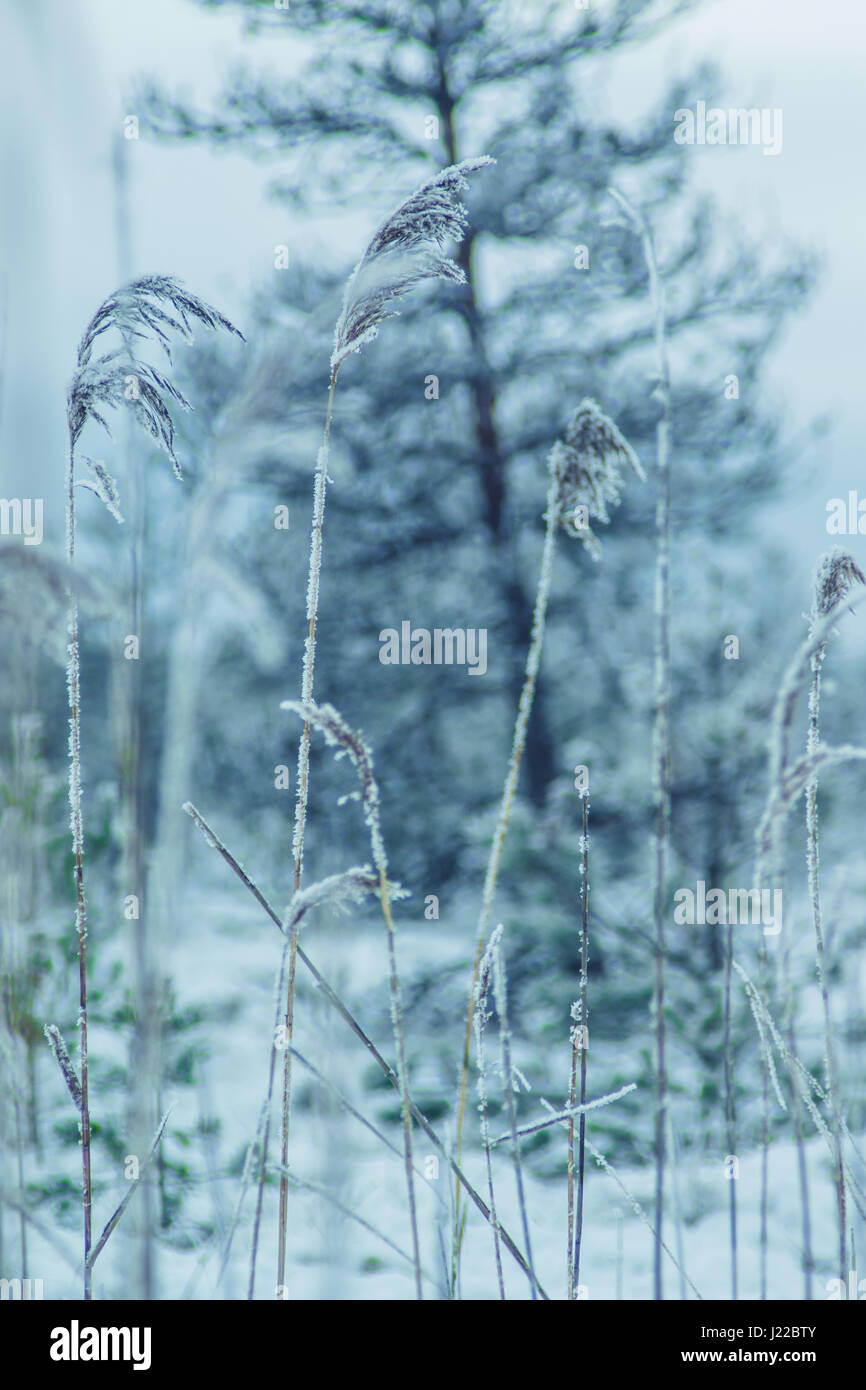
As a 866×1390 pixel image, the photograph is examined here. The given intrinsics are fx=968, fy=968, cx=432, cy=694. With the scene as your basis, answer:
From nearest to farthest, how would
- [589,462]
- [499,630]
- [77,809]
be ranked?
[77,809]
[589,462]
[499,630]

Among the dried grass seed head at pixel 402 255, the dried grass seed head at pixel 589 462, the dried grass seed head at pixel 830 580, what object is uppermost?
the dried grass seed head at pixel 402 255

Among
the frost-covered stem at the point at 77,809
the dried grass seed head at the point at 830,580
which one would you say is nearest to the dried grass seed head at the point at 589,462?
the dried grass seed head at the point at 830,580

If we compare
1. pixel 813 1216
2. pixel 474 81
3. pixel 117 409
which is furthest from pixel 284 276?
pixel 813 1216

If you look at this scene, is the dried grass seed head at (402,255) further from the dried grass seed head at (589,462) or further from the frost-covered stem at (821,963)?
the frost-covered stem at (821,963)

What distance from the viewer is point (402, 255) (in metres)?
0.92

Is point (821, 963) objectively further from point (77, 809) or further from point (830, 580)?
point (77, 809)

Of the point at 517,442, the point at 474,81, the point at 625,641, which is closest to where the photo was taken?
the point at 474,81

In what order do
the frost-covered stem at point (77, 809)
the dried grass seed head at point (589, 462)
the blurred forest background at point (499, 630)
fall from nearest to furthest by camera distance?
the frost-covered stem at point (77, 809) → the dried grass seed head at point (589, 462) → the blurred forest background at point (499, 630)

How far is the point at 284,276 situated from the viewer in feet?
13.7

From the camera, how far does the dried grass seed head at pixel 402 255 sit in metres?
0.90

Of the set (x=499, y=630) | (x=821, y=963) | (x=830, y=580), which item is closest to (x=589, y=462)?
(x=830, y=580)
